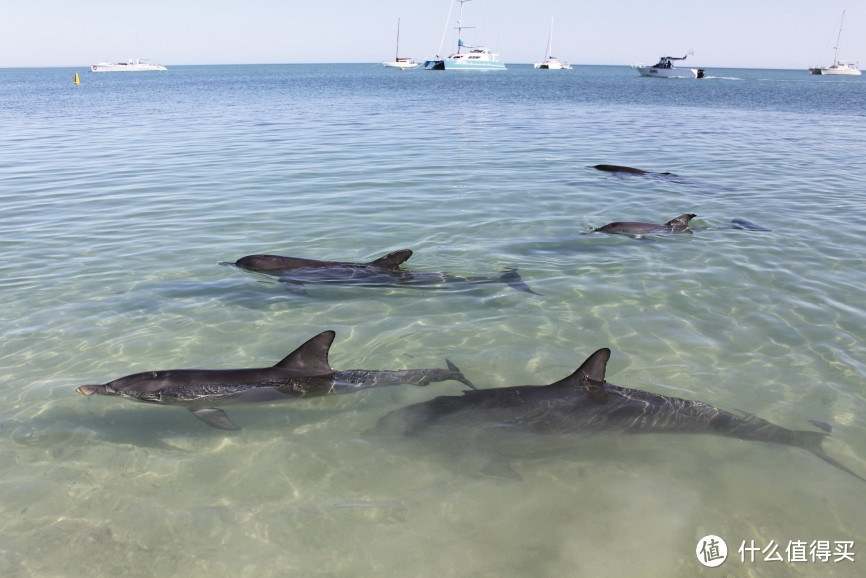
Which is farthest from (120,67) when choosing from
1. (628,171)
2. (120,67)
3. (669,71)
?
(628,171)

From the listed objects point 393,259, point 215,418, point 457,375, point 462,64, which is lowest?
point 215,418

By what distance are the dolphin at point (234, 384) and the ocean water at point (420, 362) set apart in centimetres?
17

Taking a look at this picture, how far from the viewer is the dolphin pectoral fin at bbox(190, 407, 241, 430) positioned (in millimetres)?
5594

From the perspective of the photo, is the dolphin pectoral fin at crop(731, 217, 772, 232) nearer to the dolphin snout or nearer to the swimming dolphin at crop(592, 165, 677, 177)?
the swimming dolphin at crop(592, 165, 677, 177)

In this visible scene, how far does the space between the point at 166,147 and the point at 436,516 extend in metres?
22.6

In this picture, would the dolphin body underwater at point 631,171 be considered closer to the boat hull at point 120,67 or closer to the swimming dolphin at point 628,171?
the swimming dolphin at point 628,171

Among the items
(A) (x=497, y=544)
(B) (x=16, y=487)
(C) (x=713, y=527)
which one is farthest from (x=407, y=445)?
(B) (x=16, y=487)

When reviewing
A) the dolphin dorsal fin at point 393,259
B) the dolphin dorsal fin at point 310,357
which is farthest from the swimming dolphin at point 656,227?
the dolphin dorsal fin at point 310,357

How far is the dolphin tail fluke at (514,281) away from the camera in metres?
9.12

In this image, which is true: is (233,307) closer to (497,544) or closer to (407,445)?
(407,445)

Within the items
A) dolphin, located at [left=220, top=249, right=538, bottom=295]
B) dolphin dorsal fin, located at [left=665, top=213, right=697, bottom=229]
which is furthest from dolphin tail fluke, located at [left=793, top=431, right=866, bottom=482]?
dolphin dorsal fin, located at [left=665, top=213, right=697, bottom=229]

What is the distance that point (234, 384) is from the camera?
19.3 ft

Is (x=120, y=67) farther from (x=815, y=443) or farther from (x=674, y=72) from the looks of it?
(x=815, y=443)

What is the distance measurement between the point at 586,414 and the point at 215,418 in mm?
3338
